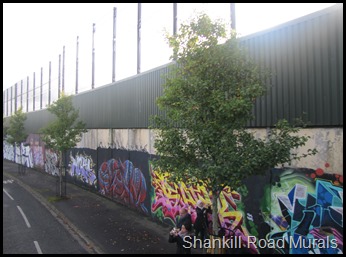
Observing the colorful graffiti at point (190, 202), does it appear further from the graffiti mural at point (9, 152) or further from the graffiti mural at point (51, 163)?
the graffiti mural at point (9, 152)

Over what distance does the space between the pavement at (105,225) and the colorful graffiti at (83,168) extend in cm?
102

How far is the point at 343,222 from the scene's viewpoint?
7051 millimetres

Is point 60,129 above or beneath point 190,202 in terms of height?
above

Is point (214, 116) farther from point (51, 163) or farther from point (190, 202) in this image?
point (51, 163)

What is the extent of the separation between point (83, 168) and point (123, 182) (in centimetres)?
670

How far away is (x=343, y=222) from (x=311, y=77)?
334cm

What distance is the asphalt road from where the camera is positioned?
10.4 meters

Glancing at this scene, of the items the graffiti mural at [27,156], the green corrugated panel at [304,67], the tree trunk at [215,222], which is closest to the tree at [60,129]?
the green corrugated panel at [304,67]

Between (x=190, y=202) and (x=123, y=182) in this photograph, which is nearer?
(x=190, y=202)

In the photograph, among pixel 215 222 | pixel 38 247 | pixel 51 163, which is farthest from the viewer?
pixel 51 163

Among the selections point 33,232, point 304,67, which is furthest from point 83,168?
point 304,67

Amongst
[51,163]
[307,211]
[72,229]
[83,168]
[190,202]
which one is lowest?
[72,229]

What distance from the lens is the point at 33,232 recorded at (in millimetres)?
12273

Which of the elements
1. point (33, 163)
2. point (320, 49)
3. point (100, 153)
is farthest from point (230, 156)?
point (33, 163)
